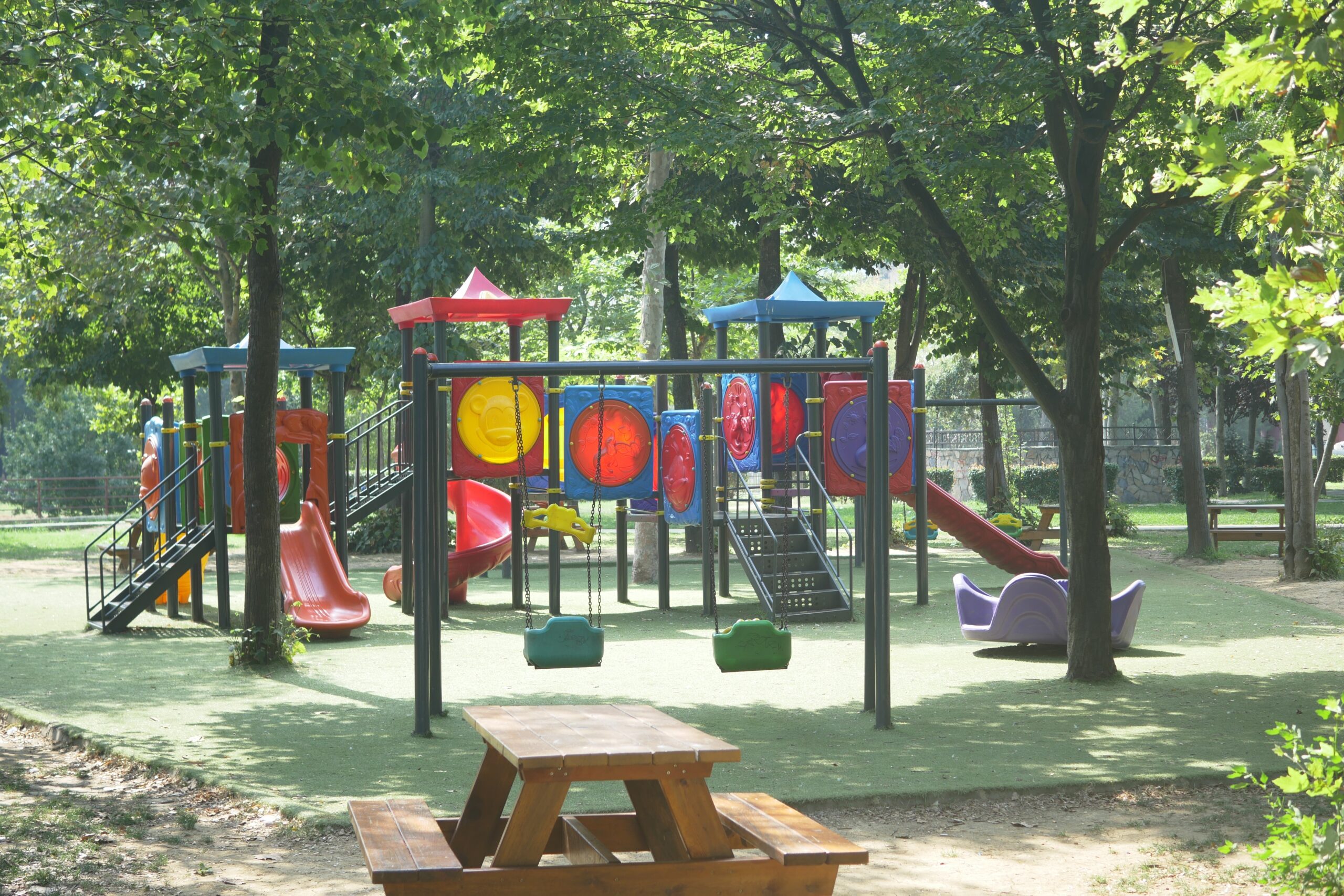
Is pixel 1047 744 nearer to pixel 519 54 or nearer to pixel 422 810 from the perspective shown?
pixel 422 810

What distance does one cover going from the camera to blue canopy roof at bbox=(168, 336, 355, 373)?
14.5 meters

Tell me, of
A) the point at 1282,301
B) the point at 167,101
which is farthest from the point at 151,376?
the point at 1282,301

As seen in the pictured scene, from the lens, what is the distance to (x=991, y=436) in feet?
83.4

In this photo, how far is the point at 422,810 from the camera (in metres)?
4.79

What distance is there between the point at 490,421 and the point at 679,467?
10.3 ft

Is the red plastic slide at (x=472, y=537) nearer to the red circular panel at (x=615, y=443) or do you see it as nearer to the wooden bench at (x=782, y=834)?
the red circular panel at (x=615, y=443)

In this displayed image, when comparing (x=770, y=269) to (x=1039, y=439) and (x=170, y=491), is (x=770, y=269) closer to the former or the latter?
(x=170, y=491)

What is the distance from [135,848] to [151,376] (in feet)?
72.4

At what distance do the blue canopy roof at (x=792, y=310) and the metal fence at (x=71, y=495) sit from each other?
94.0 ft

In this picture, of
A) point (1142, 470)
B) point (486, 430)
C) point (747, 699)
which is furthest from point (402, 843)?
point (1142, 470)

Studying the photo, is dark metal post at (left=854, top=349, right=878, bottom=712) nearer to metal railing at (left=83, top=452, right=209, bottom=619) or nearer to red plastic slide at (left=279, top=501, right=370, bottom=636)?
red plastic slide at (left=279, top=501, right=370, bottom=636)

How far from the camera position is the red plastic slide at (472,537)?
Answer: 15945 mm

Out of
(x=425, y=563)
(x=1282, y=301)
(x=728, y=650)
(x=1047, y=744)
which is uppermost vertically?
(x=1282, y=301)

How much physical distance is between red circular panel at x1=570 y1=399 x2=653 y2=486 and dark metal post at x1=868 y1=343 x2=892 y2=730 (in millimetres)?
5100
